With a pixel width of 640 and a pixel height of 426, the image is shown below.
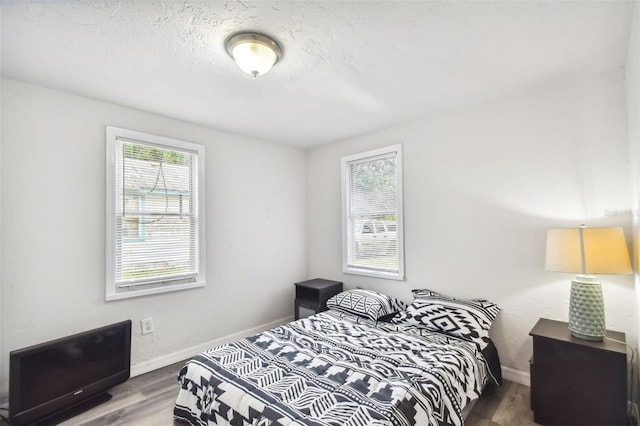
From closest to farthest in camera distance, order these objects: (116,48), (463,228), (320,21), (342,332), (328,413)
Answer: (328,413) → (320,21) → (116,48) → (342,332) → (463,228)

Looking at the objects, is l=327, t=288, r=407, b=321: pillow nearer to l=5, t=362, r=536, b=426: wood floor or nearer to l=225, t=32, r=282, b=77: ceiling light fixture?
l=5, t=362, r=536, b=426: wood floor

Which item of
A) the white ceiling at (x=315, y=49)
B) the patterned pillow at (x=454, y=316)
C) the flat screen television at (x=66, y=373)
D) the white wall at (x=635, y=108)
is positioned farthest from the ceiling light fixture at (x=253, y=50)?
the patterned pillow at (x=454, y=316)

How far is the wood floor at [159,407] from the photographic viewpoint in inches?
79.1

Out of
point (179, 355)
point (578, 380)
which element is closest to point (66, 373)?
point (179, 355)

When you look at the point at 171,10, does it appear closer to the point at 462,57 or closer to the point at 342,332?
the point at 462,57

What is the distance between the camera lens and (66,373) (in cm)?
208

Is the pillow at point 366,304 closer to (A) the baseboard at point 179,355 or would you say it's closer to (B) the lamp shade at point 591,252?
(A) the baseboard at point 179,355

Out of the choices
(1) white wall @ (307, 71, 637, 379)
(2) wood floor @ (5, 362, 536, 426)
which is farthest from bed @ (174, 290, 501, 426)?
(1) white wall @ (307, 71, 637, 379)

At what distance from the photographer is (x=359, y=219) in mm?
3662

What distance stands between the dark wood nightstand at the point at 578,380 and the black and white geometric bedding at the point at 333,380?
37 cm

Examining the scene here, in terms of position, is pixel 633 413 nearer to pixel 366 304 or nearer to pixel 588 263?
pixel 588 263

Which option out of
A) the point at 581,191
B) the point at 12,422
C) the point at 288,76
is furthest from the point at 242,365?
the point at 581,191

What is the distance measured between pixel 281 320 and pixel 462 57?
343 cm

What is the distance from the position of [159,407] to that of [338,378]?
1422 mm
